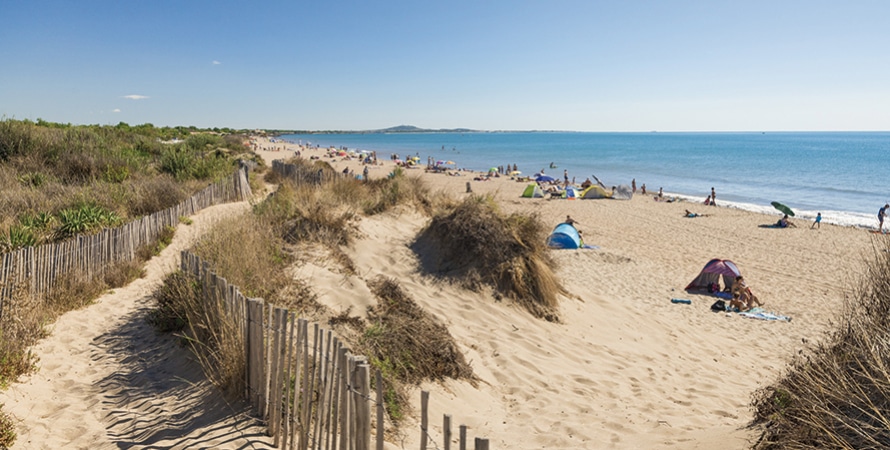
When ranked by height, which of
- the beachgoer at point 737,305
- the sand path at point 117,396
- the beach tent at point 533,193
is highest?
the beach tent at point 533,193

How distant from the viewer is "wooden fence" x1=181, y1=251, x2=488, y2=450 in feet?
10.6

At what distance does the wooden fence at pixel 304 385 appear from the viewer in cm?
323

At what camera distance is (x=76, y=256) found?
7.80 metres

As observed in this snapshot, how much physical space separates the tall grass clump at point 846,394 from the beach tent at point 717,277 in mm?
9075

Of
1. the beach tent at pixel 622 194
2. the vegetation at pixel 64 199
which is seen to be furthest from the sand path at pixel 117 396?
the beach tent at pixel 622 194

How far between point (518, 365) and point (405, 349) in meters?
2.00

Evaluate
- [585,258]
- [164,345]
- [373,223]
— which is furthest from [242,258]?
[585,258]

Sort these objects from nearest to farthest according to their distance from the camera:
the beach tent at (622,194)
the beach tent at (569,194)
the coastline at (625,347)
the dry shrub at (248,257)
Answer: the coastline at (625,347), the dry shrub at (248,257), the beach tent at (569,194), the beach tent at (622,194)

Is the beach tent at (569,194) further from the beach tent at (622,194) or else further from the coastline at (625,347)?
the coastline at (625,347)

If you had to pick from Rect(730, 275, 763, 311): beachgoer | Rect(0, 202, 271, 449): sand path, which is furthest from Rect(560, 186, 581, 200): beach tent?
Rect(0, 202, 271, 449): sand path

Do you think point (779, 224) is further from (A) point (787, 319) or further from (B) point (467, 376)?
(B) point (467, 376)

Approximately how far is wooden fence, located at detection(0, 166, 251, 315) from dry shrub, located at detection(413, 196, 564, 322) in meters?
5.35

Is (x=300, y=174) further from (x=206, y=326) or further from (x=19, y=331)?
(x=206, y=326)

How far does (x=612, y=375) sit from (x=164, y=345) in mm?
6021
